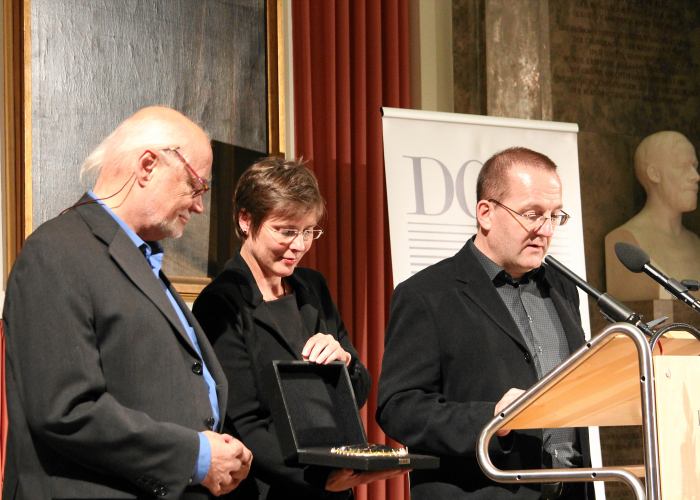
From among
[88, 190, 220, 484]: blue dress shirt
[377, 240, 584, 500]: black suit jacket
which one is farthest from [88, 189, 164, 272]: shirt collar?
[377, 240, 584, 500]: black suit jacket

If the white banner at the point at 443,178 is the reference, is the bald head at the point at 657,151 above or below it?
above

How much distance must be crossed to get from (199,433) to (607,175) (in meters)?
5.25

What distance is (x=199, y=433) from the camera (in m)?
2.41

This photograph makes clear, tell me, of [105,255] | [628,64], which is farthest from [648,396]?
[628,64]

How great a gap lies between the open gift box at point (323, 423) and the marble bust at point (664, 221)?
13.2 feet

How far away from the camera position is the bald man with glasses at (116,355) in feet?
7.49

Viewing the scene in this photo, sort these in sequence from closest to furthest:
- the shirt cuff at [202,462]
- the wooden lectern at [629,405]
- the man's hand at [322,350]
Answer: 1. the wooden lectern at [629,405]
2. the shirt cuff at [202,462]
3. the man's hand at [322,350]

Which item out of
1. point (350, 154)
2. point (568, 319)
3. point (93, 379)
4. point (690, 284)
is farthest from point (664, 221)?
point (93, 379)

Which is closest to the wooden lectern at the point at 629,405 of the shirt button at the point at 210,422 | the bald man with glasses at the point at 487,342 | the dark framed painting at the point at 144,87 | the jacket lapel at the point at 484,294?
the bald man with glasses at the point at 487,342

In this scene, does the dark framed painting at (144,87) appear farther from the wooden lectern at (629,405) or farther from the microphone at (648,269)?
the wooden lectern at (629,405)

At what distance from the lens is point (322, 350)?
309 centimetres

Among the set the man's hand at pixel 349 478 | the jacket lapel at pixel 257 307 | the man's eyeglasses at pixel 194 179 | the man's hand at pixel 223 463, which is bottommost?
the man's hand at pixel 349 478

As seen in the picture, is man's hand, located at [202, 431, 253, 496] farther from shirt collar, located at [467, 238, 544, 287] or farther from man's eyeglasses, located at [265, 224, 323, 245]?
shirt collar, located at [467, 238, 544, 287]

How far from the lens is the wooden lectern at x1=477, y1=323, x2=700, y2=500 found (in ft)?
7.39
